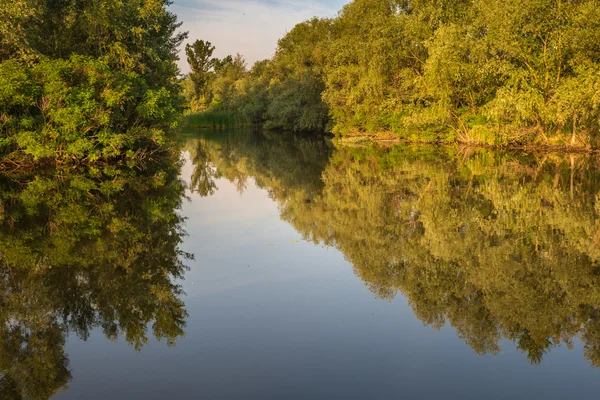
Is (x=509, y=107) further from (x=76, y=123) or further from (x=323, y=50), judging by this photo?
(x=323, y=50)

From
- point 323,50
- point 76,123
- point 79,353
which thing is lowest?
point 79,353

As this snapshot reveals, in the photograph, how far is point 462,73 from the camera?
34.0 metres

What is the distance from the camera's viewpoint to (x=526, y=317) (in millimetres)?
7625

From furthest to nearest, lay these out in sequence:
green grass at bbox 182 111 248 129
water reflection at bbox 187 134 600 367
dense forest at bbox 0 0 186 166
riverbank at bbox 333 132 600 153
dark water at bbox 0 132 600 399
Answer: green grass at bbox 182 111 248 129 → riverbank at bbox 333 132 600 153 → dense forest at bbox 0 0 186 166 → water reflection at bbox 187 134 600 367 → dark water at bbox 0 132 600 399

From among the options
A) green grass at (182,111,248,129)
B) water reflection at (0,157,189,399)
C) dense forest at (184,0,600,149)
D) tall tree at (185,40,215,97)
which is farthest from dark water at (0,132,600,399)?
tall tree at (185,40,215,97)

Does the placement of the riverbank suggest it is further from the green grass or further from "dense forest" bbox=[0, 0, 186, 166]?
the green grass

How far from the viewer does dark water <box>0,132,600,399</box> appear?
20.1ft

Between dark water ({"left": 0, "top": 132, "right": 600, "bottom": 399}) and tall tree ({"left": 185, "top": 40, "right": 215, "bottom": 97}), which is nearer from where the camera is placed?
dark water ({"left": 0, "top": 132, "right": 600, "bottom": 399})

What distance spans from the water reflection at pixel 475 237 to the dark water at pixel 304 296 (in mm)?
52

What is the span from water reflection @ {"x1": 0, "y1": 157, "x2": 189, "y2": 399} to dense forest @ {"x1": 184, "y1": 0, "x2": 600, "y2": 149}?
22046 millimetres

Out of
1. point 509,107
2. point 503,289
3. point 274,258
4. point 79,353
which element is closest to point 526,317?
point 503,289

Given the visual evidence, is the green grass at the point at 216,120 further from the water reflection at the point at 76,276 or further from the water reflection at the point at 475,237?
the water reflection at the point at 76,276

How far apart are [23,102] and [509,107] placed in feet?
81.0

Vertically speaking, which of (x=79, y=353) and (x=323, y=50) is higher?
(x=323, y=50)
